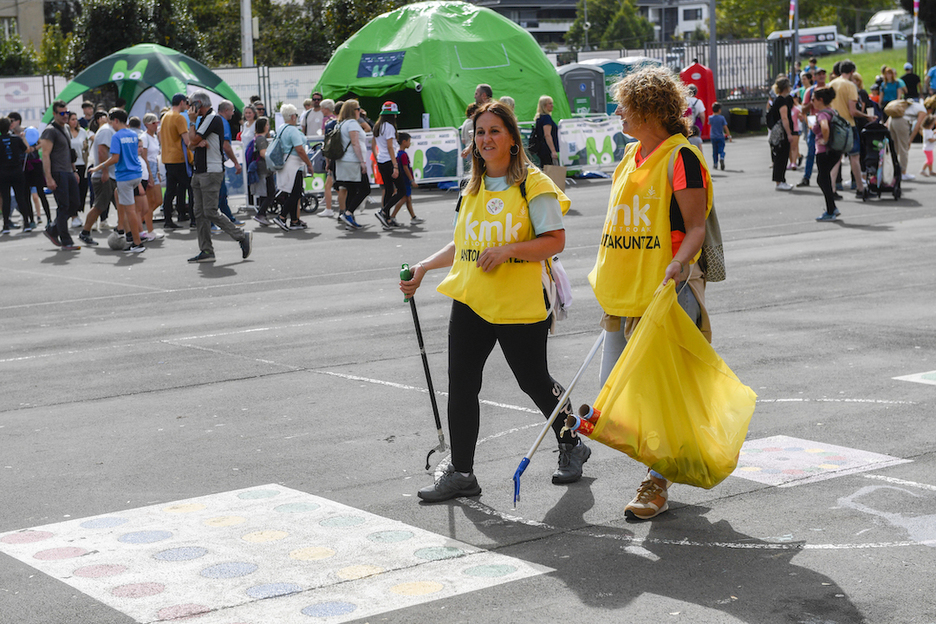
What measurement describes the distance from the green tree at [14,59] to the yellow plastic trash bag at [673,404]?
2002 inches

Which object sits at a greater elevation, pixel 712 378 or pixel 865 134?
pixel 865 134

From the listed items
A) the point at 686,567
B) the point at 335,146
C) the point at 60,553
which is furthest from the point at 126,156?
the point at 686,567

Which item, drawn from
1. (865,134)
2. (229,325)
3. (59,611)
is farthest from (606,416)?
(865,134)

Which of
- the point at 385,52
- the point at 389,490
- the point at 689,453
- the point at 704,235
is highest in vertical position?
the point at 385,52

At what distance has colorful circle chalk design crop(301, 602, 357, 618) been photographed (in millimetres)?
3953

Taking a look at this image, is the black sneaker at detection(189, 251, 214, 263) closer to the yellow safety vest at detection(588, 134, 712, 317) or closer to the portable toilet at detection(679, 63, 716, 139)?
the yellow safety vest at detection(588, 134, 712, 317)

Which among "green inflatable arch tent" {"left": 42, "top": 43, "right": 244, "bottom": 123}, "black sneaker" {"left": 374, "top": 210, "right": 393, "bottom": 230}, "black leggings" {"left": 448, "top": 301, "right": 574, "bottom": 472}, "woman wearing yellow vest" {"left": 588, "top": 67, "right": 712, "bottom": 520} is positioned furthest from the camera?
"green inflatable arch tent" {"left": 42, "top": 43, "right": 244, "bottom": 123}

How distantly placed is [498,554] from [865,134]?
1604cm

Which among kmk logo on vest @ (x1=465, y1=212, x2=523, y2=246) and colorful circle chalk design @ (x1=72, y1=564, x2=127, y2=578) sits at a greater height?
kmk logo on vest @ (x1=465, y1=212, x2=523, y2=246)

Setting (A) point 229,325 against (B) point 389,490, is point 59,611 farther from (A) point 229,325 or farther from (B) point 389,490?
→ (A) point 229,325

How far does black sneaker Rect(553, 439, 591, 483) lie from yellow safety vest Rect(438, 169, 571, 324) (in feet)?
2.29

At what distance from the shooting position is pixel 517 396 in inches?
291

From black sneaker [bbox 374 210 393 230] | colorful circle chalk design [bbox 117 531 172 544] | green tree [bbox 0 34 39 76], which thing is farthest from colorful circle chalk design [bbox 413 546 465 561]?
green tree [bbox 0 34 39 76]

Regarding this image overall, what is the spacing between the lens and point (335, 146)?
17453 mm
